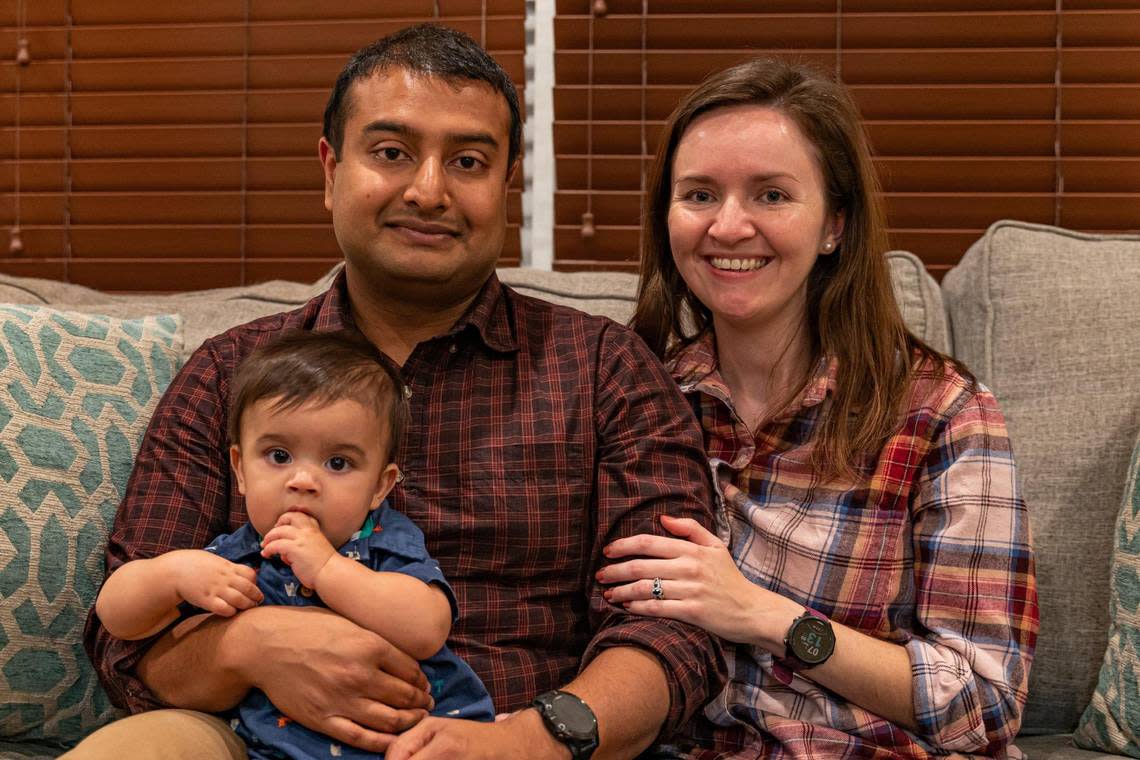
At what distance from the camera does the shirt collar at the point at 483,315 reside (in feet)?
5.49

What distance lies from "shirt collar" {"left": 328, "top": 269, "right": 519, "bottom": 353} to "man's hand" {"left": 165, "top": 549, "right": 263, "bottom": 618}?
51cm

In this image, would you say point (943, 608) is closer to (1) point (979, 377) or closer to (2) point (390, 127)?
(1) point (979, 377)

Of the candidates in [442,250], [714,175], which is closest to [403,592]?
[442,250]

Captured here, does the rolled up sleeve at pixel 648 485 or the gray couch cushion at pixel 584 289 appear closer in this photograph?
the rolled up sleeve at pixel 648 485

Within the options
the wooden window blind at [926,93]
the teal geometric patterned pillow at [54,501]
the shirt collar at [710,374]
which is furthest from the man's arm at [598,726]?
the wooden window blind at [926,93]

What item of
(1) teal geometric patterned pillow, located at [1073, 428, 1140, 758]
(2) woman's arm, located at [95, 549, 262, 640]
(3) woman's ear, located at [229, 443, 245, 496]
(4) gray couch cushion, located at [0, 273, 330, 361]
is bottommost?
(1) teal geometric patterned pillow, located at [1073, 428, 1140, 758]

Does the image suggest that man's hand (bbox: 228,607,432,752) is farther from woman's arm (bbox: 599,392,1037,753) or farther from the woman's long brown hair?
the woman's long brown hair

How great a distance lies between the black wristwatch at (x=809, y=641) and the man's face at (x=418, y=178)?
27.9 inches

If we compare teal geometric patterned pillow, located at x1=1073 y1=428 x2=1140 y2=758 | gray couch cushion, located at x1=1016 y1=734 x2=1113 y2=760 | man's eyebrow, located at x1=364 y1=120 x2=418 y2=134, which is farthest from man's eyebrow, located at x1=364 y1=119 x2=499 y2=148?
gray couch cushion, located at x1=1016 y1=734 x2=1113 y2=760

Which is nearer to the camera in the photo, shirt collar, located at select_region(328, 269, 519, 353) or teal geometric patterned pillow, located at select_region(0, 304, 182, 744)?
teal geometric patterned pillow, located at select_region(0, 304, 182, 744)

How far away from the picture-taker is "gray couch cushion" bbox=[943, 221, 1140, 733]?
1.73m

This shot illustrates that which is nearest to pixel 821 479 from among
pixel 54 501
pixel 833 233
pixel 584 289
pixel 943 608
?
pixel 943 608

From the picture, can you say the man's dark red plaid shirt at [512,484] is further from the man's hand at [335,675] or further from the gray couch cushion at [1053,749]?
the gray couch cushion at [1053,749]

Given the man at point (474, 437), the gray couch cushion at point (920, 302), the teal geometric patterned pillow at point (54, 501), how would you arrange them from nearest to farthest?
the man at point (474, 437) → the teal geometric patterned pillow at point (54, 501) → the gray couch cushion at point (920, 302)
